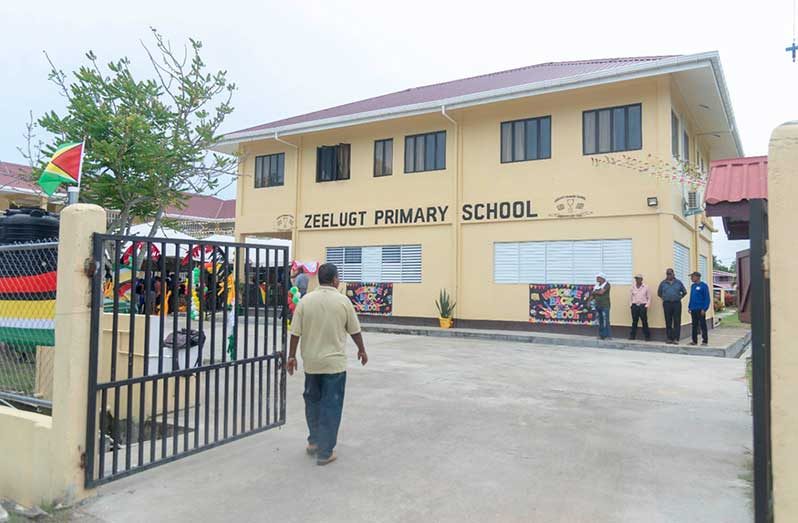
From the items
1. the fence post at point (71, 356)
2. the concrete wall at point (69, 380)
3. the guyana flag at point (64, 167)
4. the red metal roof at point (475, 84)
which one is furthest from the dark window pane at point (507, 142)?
the fence post at point (71, 356)

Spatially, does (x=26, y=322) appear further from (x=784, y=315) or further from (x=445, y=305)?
(x=445, y=305)

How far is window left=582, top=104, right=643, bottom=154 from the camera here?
13.9m

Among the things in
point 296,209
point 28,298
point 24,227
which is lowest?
point 28,298

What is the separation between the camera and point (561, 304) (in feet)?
47.4

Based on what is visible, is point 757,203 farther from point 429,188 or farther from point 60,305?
point 429,188

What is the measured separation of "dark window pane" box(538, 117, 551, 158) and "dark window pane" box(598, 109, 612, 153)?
4.26ft

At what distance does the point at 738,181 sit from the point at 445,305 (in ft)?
39.5

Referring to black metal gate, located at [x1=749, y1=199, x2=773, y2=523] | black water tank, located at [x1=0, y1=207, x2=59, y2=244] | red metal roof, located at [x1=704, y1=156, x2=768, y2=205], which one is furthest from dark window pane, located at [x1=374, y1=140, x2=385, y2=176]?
black metal gate, located at [x1=749, y1=199, x2=773, y2=523]

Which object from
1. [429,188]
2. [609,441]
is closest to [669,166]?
[429,188]

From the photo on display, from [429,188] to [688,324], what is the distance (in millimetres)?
7814

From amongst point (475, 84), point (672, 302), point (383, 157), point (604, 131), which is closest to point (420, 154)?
point (383, 157)

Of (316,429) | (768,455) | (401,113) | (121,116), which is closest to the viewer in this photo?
(768,455)

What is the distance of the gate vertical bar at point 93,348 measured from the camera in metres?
3.91

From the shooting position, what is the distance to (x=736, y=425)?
19.4ft
